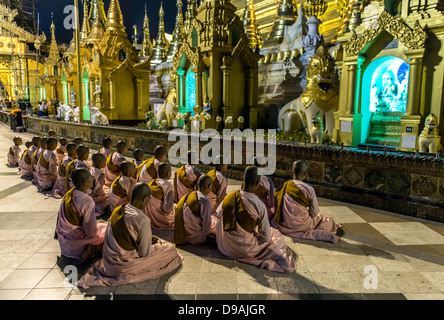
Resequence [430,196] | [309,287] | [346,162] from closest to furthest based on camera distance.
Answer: [309,287] < [430,196] < [346,162]

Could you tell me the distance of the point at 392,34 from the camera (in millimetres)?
7797

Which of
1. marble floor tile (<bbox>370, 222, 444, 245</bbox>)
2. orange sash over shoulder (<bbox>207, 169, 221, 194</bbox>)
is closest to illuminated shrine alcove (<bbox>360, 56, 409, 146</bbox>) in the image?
marble floor tile (<bbox>370, 222, 444, 245</bbox>)

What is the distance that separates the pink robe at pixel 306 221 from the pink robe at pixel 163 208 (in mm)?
1802

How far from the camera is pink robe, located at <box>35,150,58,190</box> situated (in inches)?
301

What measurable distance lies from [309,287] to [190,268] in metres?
1.40

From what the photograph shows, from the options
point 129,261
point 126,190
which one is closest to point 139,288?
point 129,261

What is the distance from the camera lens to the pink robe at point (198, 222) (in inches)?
182

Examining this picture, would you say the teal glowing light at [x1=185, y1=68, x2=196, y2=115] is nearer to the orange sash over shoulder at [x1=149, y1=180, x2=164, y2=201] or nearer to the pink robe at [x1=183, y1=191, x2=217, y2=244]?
the orange sash over shoulder at [x1=149, y1=180, x2=164, y2=201]

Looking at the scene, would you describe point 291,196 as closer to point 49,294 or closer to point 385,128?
point 49,294

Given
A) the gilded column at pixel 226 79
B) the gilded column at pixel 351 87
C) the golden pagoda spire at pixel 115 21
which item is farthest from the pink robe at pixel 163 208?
the golden pagoda spire at pixel 115 21

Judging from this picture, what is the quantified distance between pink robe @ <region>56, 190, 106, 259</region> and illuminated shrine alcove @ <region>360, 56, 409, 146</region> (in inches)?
293

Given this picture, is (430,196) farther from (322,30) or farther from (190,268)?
(322,30)
